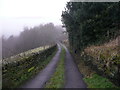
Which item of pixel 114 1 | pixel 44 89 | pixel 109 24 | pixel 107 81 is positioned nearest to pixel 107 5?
pixel 114 1

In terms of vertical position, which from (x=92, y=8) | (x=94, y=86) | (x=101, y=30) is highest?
(x=92, y=8)

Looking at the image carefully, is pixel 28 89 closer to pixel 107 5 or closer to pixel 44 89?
pixel 44 89

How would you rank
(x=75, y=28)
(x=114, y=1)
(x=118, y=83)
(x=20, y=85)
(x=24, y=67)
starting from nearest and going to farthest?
→ (x=118, y=83)
(x=20, y=85)
(x=24, y=67)
(x=114, y=1)
(x=75, y=28)

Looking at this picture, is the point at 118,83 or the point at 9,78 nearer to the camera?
the point at 118,83

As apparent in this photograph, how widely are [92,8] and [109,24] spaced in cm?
292

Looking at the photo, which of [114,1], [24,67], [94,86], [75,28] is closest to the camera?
[94,86]

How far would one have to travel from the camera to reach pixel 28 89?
450 inches

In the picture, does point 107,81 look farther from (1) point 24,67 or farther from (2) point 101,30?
(2) point 101,30

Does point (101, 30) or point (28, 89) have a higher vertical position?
point (101, 30)

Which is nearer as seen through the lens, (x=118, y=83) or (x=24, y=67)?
(x=118, y=83)

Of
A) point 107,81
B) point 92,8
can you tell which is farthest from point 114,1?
point 107,81

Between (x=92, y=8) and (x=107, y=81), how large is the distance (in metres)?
11.8

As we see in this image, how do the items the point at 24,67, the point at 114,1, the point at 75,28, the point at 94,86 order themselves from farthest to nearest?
the point at 75,28 < the point at 114,1 < the point at 24,67 < the point at 94,86

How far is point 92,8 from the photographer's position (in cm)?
2103
